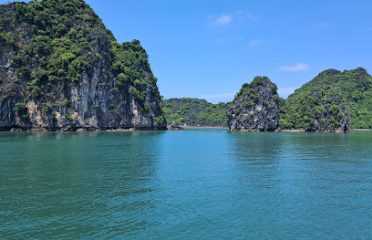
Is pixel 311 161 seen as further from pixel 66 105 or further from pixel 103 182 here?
pixel 66 105

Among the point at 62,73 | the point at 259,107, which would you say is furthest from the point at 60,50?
the point at 259,107

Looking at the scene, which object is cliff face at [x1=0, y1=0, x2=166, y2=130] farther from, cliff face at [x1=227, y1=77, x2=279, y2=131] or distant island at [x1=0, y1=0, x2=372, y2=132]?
cliff face at [x1=227, y1=77, x2=279, y2=131]

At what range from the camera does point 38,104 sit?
138 m

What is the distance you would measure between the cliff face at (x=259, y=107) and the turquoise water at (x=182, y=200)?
14142 cm

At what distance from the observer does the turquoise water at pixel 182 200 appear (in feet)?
74.3

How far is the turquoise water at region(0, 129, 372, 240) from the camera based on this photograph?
74.3 ft

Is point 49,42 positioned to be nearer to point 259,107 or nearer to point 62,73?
point 62,73

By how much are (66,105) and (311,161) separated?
336 ft

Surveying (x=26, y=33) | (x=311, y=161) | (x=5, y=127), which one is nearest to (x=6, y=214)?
(x=311, y=161)

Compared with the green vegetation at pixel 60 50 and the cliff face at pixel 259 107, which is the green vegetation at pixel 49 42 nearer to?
the green vegetation at pixel 60 50

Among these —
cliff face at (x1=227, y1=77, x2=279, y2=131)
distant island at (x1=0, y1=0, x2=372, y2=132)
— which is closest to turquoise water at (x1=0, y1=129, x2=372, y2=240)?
distant island at (x1=0, y1=0, x2=372, y2=132)

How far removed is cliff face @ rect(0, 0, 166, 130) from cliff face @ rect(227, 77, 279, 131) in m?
51.1

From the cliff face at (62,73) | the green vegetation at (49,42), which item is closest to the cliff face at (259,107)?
the cliff face at (62,73)

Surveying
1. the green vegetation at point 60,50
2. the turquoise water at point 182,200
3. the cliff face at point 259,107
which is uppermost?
the green vegetation at point 60,50
